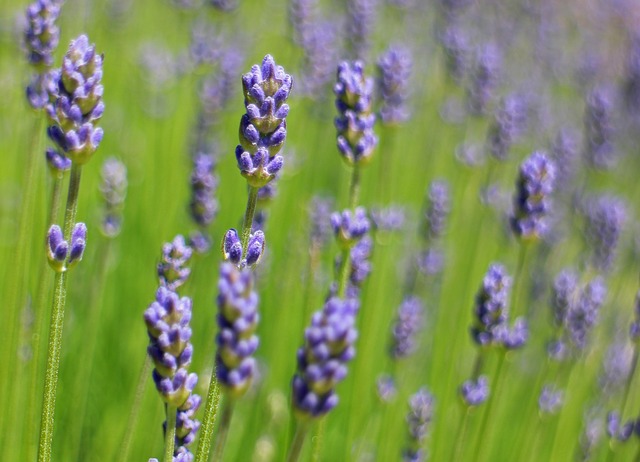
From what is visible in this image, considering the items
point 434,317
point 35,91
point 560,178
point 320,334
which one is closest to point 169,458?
point 320,334

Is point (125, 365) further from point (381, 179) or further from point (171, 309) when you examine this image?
point (171, 309)

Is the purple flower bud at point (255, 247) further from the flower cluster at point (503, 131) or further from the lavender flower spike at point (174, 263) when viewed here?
the flower cluster at point (503, 131)

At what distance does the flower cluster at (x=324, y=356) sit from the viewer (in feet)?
3.35

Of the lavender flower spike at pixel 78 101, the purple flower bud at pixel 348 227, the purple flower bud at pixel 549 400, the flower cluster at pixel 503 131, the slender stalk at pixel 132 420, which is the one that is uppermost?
the flower cluster at pixel 503 131

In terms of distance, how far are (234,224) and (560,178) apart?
1.84 m

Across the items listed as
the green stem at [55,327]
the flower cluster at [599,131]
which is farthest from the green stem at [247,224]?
the flower cluster at [599,131]

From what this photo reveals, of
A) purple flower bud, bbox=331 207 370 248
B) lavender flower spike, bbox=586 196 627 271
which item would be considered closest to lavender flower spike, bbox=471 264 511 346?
purple flower bud, bbox=331 207 370 248

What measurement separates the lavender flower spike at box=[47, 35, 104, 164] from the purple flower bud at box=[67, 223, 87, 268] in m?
0.14

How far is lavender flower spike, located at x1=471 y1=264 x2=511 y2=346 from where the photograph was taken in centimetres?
204

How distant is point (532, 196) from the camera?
2.25m

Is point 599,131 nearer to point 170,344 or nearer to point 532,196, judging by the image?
point 532,196

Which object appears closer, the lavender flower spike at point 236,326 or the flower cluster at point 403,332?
the lavender flower spike at point 236,326

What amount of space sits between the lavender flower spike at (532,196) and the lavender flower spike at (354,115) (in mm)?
603

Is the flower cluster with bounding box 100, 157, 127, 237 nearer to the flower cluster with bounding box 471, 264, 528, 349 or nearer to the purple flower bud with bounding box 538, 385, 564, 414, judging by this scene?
the flower cluster with bounding box 471, 264, 528, 349
